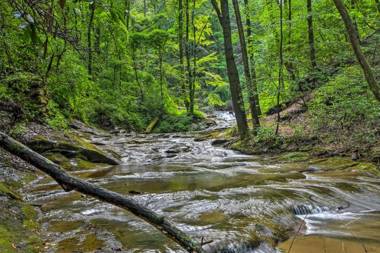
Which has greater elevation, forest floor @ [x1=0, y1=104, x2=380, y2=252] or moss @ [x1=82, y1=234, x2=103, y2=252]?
forest floor @ [x1=0, y1=104, x2=380, y2=252]

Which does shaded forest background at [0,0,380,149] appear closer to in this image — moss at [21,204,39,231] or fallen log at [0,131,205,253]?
fallen log at [0,131,205,253]

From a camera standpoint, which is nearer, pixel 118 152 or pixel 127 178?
pixel 127 178

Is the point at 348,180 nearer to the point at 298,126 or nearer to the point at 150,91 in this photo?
the point at 298,126

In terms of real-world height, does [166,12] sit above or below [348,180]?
above

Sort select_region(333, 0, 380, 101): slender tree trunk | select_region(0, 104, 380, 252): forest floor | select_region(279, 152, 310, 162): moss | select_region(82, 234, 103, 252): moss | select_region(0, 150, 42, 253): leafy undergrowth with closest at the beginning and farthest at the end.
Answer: select_region(0, 150, 42, 253): leafy undergrowth, select_region(82, 234, 103, 252): moss, select_region(0, 104, 380, 252): forest floor, select_region(333, 0, 380, 101): slender tree trunk, select_region(279, 152, 310, 162): moss

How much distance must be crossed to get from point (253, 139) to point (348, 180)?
572cm

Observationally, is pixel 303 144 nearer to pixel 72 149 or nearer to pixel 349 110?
pixel 349 110

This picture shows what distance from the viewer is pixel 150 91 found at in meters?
23.7

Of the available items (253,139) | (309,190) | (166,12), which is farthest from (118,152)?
(166,12)

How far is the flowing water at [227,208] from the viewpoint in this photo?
4.67 meters

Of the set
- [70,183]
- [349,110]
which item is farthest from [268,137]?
[70,183]

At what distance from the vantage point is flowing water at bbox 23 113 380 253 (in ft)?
15.3

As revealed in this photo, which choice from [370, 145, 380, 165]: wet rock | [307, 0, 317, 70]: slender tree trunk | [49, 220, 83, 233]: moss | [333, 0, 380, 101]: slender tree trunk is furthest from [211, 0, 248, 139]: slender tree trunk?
[49, 220, 83, 233]: moss

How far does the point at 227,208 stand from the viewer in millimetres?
5980
